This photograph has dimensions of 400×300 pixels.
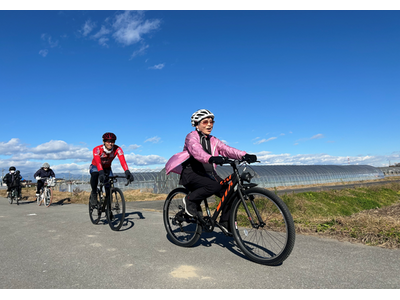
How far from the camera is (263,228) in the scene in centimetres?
409

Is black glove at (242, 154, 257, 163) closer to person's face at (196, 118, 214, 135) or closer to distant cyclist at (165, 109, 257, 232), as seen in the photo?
distant cyclist at (165, 109, 257, 232)

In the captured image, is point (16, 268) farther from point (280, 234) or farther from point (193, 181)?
point (280, 234)

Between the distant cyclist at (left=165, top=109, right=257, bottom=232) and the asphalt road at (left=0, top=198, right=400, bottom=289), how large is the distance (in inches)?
33.8

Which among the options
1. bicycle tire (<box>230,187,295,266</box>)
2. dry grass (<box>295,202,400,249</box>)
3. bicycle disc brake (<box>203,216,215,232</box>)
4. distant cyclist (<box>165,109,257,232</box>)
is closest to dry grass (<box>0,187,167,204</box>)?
distant cyclist (<box>165,109,257,232</box>)

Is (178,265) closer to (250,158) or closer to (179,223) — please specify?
(179,223)

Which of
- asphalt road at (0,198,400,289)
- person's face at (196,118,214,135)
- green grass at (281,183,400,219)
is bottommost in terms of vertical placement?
green grass at (281,183,400,219)

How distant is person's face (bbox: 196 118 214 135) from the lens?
4695 mm

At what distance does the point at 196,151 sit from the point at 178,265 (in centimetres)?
157

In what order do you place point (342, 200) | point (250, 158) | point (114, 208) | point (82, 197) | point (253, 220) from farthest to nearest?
point (342, 200)
point (82, 197)
point (114, 208)
point (250, 158)
point (253, 220)

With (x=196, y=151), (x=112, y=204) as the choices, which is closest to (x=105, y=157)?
(x=112, y=204)

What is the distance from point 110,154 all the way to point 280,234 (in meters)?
4.65

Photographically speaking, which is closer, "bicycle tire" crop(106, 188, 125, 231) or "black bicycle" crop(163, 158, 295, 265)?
"black bicycle" crop(163, 158, 295, 265)

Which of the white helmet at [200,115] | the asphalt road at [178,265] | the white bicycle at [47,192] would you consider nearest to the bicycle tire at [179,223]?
the asphalt road at [178,265]

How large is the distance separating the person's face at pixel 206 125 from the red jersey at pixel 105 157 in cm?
286
